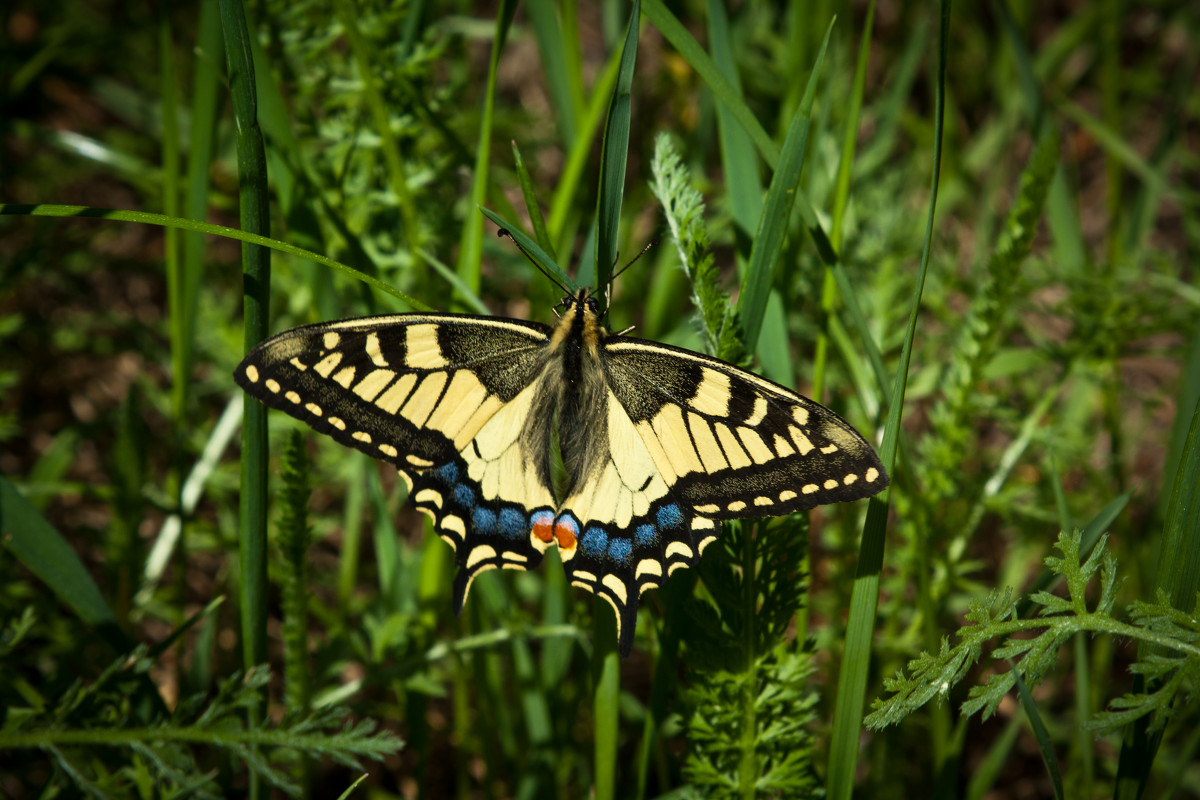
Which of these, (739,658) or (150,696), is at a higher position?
(739,658)

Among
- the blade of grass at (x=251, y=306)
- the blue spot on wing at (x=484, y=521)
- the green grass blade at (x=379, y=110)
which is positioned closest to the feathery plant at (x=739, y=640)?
the blue spot on wing at (x=484, y=521)

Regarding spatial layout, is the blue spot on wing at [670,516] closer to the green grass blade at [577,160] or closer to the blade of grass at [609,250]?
the blade of grass at [609,250]

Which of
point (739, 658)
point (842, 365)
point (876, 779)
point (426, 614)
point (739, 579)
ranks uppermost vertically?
point (842, 365)

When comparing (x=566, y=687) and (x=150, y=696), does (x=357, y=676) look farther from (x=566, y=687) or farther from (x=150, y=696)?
(x=150, y=696)

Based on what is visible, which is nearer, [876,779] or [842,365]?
[876,779]

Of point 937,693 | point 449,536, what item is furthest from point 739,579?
point 449,536

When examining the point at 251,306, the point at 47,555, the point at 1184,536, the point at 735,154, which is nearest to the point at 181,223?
the point at 251,306
